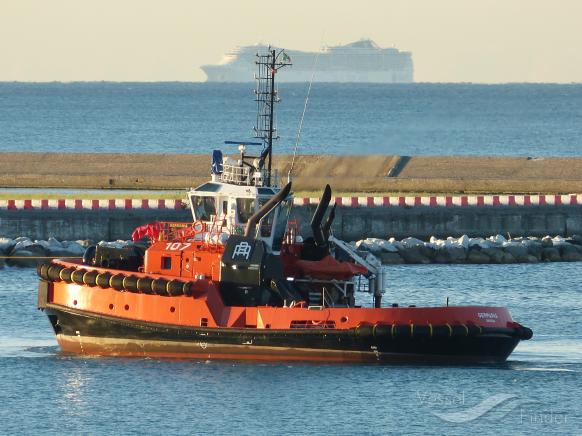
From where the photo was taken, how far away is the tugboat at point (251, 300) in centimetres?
3044

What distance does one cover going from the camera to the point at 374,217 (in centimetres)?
5000

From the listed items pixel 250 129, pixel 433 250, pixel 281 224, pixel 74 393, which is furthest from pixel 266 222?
pixel 250 129

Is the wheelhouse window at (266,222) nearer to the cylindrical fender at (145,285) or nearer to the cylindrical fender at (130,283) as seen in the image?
the cylindrical fender at (145,285)

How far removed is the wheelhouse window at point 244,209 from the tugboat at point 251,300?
0.02m

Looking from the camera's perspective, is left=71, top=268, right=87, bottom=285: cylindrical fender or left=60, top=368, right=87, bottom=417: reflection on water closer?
left=60, top=368, right=87, bottom=417: reflection on water

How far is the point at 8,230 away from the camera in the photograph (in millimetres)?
48625

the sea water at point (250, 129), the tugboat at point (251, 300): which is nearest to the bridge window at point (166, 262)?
the tugboat at point (251, 300)

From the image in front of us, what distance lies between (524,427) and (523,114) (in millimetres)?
155108

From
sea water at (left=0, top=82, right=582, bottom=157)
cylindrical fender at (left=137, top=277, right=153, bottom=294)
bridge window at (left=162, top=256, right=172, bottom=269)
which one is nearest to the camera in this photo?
cylindrical fender at (left=137, top=277, right=153, bottom=294)

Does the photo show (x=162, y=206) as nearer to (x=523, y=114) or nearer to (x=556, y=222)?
(x=556, y=222)

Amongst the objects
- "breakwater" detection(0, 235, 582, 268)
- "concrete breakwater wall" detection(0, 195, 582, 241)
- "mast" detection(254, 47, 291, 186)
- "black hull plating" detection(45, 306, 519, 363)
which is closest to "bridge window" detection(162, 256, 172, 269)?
"black hull plating" detection(45, 306, 519, 363)

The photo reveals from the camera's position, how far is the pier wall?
48625 mm

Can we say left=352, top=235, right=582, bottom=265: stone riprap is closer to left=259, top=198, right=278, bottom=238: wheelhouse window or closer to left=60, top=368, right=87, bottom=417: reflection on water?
left=259, top=198, right=278, bottom=238: wheelhouse window

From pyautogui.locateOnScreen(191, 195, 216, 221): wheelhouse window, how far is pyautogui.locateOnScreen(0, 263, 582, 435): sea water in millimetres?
3067
